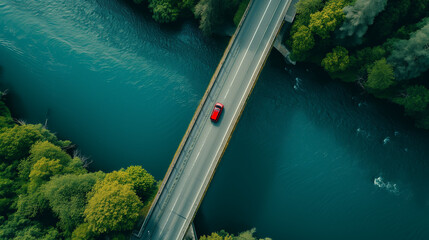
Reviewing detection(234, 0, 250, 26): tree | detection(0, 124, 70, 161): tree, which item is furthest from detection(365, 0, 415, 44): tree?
detection(0, 124, 70, 161): tree

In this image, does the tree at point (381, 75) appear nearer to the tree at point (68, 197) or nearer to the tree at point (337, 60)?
the tree at point (337, 60)

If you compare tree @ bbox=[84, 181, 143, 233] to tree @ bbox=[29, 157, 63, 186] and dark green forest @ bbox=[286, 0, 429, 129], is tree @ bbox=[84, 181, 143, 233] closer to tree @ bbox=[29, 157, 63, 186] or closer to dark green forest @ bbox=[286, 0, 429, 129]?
tree @ bbox=[29, 157, 63, 186]

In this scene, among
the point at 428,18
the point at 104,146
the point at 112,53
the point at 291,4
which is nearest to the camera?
the point at 428,18

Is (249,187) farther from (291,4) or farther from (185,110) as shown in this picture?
(291,4)

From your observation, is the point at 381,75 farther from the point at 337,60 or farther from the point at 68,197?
the point at 68,197

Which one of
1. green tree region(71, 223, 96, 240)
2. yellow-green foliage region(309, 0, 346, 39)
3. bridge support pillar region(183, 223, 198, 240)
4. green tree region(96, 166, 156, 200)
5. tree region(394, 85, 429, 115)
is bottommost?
green tree region(71, 223, 96, 240)

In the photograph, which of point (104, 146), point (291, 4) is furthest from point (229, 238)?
point (291, 4)
